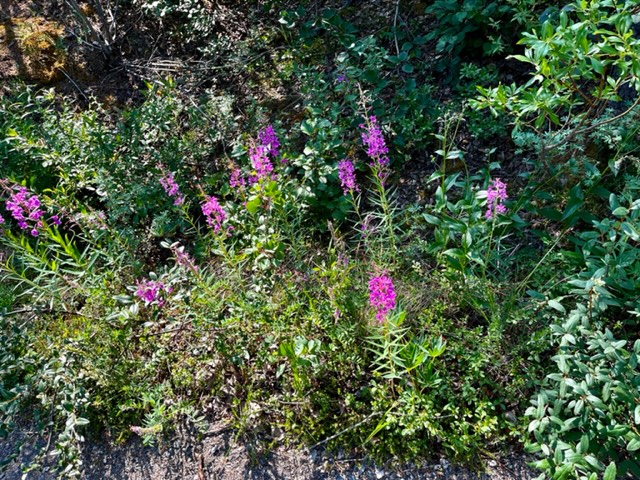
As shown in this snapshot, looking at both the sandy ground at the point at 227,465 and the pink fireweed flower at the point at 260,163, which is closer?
the sandy ground at the point at 227,465

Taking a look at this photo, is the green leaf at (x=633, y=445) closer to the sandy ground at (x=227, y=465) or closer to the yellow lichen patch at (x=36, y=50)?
the sandy ground at (x=227, y=465)

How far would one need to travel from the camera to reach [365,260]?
10.7 ft

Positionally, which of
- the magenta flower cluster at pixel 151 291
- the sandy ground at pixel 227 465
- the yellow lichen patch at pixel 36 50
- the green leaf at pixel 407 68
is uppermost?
the yellow lichen patch at pixel 36 50

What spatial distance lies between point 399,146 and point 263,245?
1.41 m

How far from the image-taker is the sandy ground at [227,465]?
2.58 metres

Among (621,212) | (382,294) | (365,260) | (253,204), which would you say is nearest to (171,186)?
(253,204)

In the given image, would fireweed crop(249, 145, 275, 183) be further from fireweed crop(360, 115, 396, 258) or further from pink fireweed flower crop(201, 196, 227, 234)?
fireweed crop(360, 115, 396, 258)

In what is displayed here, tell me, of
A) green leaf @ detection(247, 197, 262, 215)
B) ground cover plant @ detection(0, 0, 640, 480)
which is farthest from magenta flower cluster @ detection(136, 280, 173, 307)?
green leaf @ detection(247, 197, 262, 215)

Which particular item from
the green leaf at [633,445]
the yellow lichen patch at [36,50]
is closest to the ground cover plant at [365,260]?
the green leaf at [633,445]

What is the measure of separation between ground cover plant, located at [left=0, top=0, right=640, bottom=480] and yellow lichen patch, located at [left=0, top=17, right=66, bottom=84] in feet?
2.34

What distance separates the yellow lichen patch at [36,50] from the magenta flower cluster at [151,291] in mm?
3064

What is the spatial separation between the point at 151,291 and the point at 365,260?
1.29 meters

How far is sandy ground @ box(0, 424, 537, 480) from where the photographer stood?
8.46ft

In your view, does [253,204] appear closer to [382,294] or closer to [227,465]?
[382,294]
